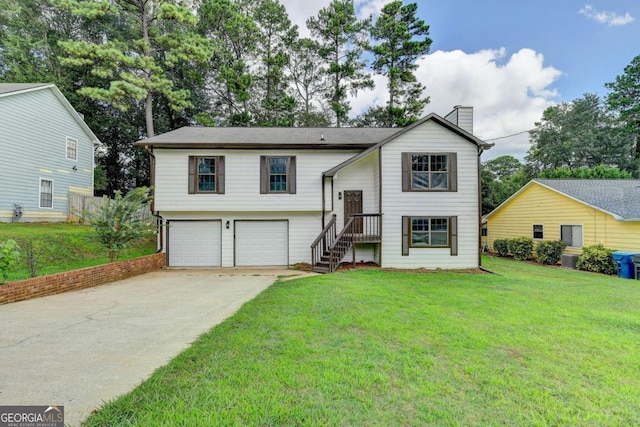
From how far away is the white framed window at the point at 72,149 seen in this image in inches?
656

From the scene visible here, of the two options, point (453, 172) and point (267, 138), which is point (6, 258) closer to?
point (267, 138)

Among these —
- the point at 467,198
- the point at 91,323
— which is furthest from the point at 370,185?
the point at 91,323

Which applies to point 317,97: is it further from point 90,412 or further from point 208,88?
point 90,412

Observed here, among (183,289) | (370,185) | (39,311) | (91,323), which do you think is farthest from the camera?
(370,185)

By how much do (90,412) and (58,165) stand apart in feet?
59.9

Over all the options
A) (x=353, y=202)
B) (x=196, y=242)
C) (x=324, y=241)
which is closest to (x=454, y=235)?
(x=353, y=202)

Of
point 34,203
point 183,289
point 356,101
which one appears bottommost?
point 183,289

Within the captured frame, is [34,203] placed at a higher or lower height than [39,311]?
higher

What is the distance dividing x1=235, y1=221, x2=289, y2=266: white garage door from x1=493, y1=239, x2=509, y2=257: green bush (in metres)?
14.0

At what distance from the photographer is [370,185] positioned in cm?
1231

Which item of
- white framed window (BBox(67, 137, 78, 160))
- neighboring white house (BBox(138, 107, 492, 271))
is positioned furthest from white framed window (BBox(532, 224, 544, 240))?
white framed window (BBox(67, 137, 78, 160))

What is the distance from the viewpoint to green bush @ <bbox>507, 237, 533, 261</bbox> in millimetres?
16641

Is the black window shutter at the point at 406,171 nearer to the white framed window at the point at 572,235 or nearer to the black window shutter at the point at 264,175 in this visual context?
the black window shutter at the point at 264,175

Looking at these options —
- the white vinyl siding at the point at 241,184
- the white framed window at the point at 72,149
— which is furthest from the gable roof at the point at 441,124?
the white framed window at the point at 72,149
